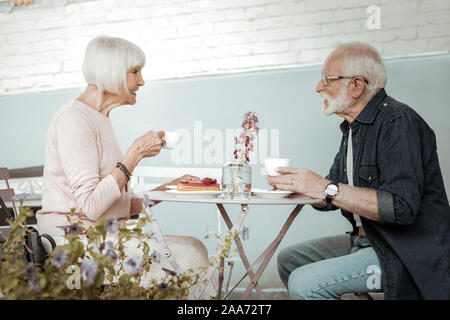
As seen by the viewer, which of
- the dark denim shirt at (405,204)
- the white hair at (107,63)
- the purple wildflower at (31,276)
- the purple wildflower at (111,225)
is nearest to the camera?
the purple wildflower at (31,276)

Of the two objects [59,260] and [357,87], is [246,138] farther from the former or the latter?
[59,260]

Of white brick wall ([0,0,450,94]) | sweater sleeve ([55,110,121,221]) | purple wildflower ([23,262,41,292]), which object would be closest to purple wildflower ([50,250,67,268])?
purple wildflower ([23,262,41,292])

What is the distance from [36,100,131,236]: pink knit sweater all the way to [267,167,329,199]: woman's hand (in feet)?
1.99

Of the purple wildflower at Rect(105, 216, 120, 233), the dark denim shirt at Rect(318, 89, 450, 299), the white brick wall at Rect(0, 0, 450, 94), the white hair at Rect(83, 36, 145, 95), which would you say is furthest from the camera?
the white brick wall at Rect(0, 0, 450, 94)

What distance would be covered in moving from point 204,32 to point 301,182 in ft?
5.94

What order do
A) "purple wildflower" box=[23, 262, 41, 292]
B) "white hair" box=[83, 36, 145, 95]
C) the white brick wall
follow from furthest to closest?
the white brick wall
"white hair" box=[83, 36, 145, 95]
"purple wildflower" box=[23, 262, 41, 292]

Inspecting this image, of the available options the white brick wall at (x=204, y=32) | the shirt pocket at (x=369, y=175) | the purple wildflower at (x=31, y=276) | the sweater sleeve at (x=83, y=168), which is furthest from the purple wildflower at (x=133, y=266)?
the white brick wall at (x=204, y=32)

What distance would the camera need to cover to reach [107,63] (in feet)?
6.27

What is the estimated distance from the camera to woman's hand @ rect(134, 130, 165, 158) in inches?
70.2

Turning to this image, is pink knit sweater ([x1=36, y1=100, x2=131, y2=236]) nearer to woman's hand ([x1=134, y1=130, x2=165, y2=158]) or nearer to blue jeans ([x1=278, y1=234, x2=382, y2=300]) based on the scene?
woman's hand ([x1=134, y1=130, x2=165, y2=158])

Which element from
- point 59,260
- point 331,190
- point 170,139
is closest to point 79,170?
point 170,139

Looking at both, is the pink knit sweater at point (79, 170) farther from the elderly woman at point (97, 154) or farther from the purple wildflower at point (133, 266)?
the purple wildflower at point (133, 266)

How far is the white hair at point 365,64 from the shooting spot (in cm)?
179
